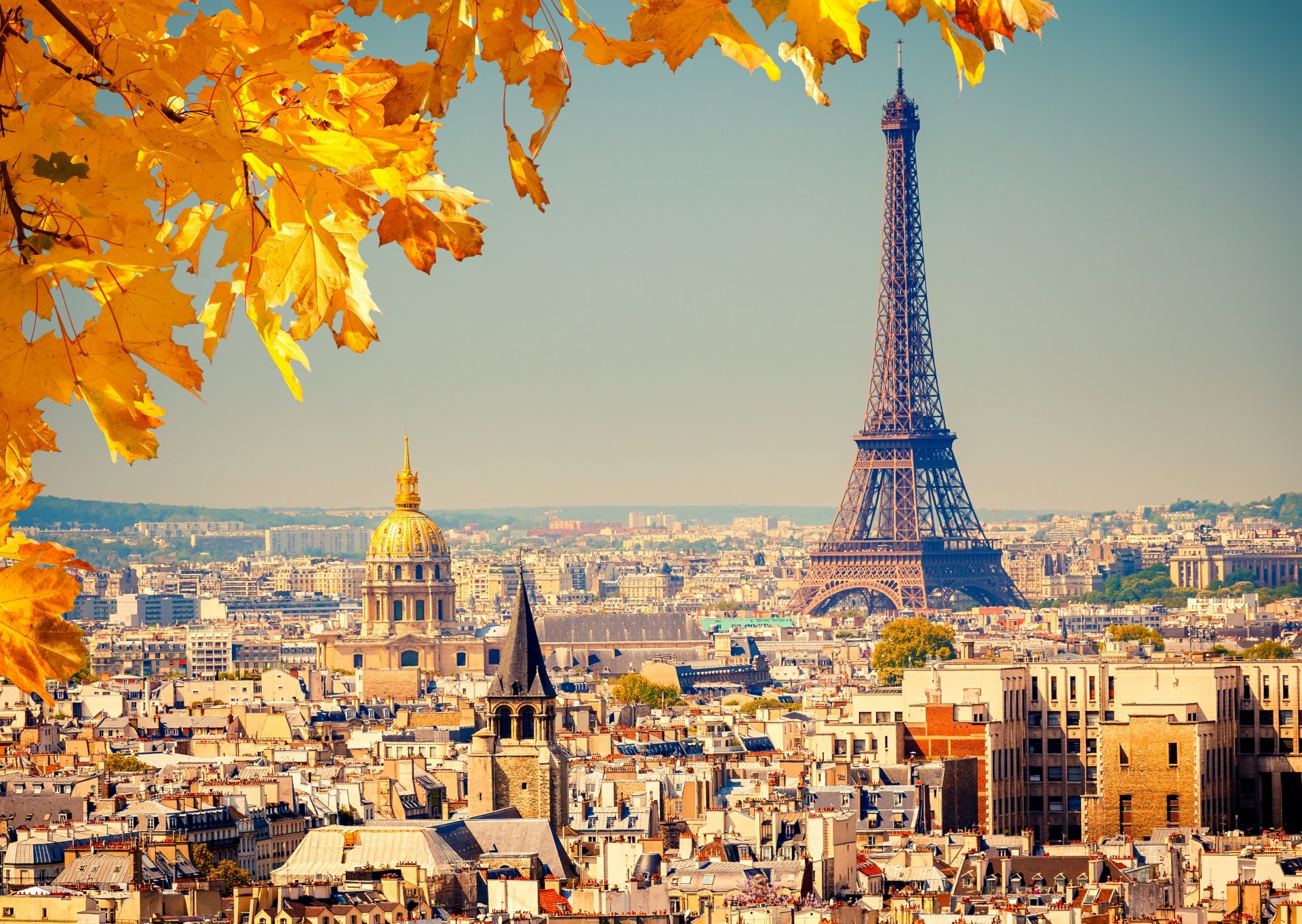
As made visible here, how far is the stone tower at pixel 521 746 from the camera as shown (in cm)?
5866

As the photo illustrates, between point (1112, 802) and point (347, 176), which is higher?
point (347, 176)

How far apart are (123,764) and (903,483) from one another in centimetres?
9866

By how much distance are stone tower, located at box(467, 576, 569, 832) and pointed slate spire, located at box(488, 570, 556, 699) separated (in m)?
0.01

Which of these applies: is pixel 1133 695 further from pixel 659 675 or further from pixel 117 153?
pixel 659 675

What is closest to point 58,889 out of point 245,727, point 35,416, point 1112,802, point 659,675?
point 1112,802

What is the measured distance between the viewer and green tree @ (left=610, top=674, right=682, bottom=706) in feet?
401

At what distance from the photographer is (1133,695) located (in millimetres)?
58656

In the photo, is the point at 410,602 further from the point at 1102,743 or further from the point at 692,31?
the point at 692,31

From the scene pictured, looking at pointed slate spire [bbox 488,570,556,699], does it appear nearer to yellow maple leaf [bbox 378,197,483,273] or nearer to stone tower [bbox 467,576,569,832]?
stone tower [bbox 467,576,569,832]

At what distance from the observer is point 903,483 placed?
173 m

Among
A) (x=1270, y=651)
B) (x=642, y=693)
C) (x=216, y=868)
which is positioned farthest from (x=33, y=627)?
(x=642, y=693)

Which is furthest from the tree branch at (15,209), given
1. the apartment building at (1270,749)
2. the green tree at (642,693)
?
the green tree at (642,693)

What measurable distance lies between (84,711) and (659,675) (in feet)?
112

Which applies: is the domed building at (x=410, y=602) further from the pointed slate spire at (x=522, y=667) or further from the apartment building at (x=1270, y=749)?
the apartment building at (x=1270, y=749)
